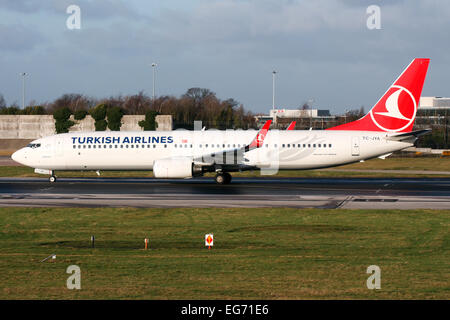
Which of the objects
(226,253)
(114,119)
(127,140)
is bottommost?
(226,253)

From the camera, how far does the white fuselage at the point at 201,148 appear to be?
138ft

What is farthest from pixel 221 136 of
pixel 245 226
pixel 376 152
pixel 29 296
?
pixel 29 296

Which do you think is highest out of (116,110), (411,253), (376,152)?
(116,110)

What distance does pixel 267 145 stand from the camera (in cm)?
4247

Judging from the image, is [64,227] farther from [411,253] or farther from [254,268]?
[411,253]

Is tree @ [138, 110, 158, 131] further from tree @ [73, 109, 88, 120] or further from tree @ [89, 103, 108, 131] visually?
tree @ [73, 109, 88, 120]

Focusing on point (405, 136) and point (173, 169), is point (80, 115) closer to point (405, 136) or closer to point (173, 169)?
point (173, 169)

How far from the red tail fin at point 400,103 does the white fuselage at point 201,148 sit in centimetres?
101

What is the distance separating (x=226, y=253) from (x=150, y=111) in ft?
215

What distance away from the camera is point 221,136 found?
43.3 m

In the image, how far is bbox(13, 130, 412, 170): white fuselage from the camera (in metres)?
42.2

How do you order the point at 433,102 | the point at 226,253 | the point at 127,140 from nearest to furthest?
the point at 226,253 → the point at 127,140 → the point at 433,102

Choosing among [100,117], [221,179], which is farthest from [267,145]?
[100,117]
